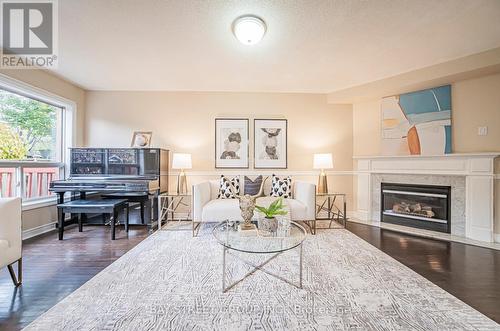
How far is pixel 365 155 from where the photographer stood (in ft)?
13.2

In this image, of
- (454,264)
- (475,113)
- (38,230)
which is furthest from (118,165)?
(475,113)

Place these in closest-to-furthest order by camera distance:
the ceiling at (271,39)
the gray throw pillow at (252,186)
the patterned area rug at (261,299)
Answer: the patterned area rug at (261,299)
the ceiling at (271,39)
the gray throw pillow at (252,186)

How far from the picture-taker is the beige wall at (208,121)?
4.11m

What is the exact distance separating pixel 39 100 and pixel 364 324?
16.3ft

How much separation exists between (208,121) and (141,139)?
129cm

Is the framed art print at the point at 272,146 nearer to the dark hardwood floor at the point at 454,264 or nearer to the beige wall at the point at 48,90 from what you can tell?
the dark hardwood floor at the point at 454,264

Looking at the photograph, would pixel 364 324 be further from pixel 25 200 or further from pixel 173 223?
pixel 25 200

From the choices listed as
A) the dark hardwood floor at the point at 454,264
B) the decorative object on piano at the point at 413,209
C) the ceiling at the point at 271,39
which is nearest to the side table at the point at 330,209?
the dark hardwood floor at the point at 454,264

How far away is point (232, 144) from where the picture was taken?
4156 mm

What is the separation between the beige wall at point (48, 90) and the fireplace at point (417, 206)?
219 inches

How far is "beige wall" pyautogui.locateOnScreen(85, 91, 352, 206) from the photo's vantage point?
411 cm

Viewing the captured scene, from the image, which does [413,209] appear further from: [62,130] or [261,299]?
[62,130]

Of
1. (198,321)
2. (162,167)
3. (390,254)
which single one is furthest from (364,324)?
(162,167)

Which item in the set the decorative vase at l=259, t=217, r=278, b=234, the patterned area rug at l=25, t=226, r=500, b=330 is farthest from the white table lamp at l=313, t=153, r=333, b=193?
the decorative vase at l=259, t=217, r=278, b=234
